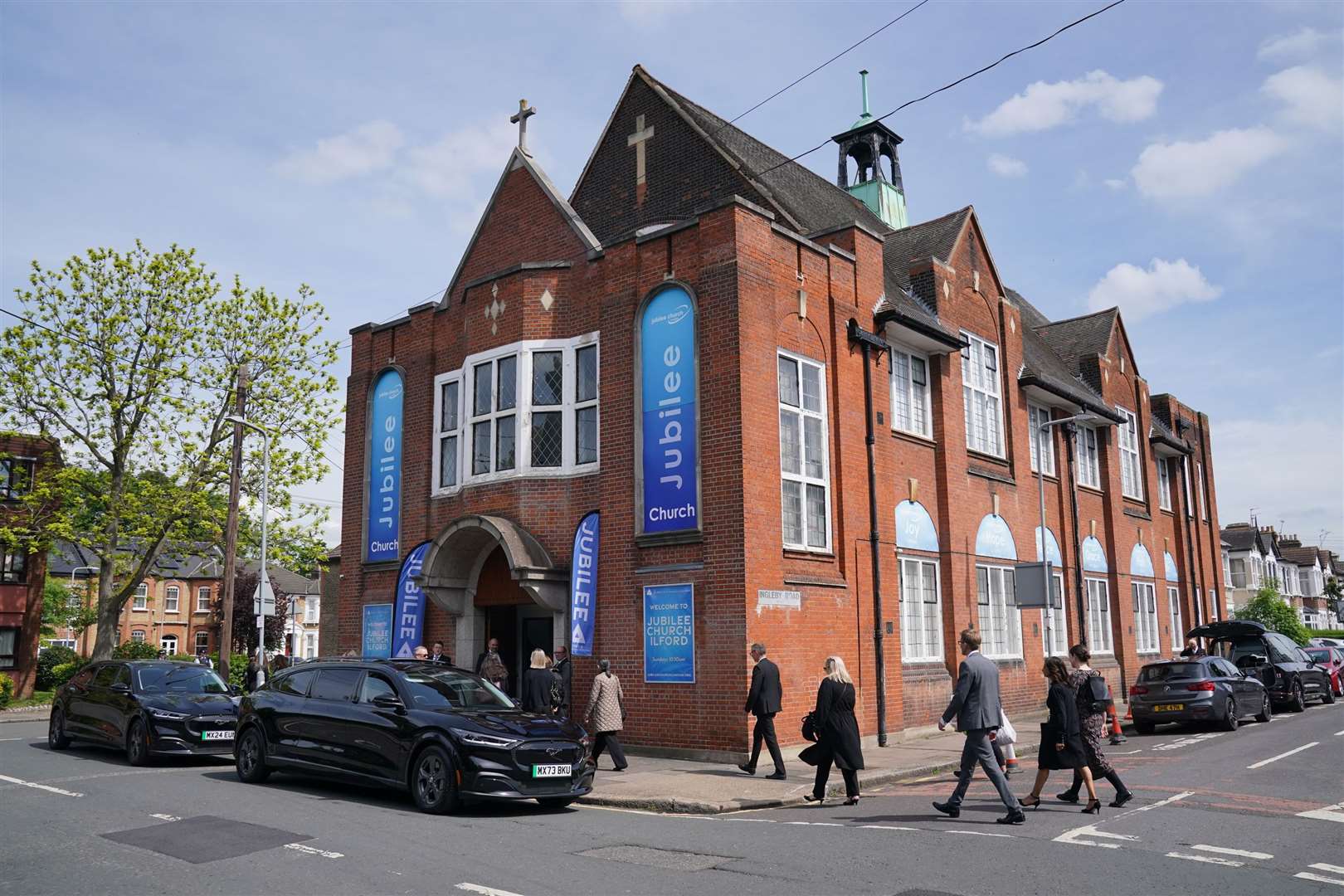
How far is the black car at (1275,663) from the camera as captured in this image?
915 inches

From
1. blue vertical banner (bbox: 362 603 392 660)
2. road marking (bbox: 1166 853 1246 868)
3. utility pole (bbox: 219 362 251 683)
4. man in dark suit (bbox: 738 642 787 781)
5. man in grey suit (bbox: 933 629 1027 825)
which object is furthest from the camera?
utility pole (bbox: 219 362 251 683)

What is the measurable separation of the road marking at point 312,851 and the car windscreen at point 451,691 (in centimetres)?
269

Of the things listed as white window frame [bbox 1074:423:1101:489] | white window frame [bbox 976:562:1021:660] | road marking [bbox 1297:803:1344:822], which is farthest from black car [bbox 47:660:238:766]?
white window frame [bbox 1074:423:1101:489]

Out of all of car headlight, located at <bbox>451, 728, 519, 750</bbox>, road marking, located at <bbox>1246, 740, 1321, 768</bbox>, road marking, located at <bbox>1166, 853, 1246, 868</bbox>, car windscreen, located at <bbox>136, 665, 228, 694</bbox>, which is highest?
car windscreen, located at <bbox>136, 665, 228, 694</bbox>

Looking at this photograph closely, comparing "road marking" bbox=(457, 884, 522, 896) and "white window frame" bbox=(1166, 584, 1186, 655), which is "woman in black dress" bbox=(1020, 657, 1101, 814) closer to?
"road marking" bbox=(457, 884, 522, 896)

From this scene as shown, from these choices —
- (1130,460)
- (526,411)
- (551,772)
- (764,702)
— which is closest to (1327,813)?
(764,702)

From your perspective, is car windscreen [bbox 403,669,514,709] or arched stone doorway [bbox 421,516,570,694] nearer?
car windscreen [bbox 403,669,514,709]

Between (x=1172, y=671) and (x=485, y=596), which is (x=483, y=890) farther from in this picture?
(x=1172, y=671)

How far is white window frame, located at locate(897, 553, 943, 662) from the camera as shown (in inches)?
725

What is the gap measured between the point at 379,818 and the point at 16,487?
96.7 ft

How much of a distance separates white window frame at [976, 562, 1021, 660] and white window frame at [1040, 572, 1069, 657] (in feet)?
4.58

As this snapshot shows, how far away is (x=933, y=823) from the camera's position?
9430 millimetres

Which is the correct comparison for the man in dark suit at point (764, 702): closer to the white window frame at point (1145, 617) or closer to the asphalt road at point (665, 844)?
the asphalt road at point (665, 844)

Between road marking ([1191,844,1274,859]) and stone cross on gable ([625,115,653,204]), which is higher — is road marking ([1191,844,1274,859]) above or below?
below
